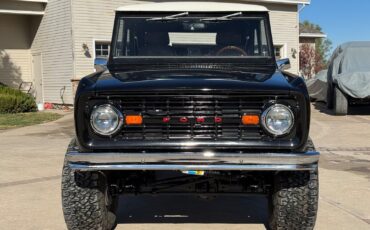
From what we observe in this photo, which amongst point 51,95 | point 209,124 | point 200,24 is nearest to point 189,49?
point 200,24

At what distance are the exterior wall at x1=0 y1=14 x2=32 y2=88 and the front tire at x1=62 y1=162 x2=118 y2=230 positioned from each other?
609 inches

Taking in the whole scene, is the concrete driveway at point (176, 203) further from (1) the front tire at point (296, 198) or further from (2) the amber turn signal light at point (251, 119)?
(2) the amber turn signal light at point (251, 119)

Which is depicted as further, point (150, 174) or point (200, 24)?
point (200, 24)

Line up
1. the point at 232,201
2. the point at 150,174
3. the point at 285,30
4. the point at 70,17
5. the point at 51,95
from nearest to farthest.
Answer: the point at 150,174 < the point at 232,201 < the point at 70,17 < the point at 51,95 < the point at 285,30

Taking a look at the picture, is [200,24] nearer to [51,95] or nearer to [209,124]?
[209,124]

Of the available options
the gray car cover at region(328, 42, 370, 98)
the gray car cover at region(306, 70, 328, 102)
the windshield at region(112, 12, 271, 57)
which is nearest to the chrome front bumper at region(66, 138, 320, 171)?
the windshield at region(112, 12, 271, 57)

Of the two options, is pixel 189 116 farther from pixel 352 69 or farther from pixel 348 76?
pixel 352 69

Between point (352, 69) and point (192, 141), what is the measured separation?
1249 cm

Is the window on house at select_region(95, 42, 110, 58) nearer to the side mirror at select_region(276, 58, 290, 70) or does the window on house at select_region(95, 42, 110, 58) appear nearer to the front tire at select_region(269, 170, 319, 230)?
the side mirror at select_region(276, 58, 290, 70)

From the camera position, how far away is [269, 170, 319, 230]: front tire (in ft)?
13.0

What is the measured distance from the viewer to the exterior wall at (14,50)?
18359mm

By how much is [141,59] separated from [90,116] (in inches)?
50.5

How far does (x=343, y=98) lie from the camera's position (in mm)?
14867

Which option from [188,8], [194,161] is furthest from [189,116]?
[188,8]
